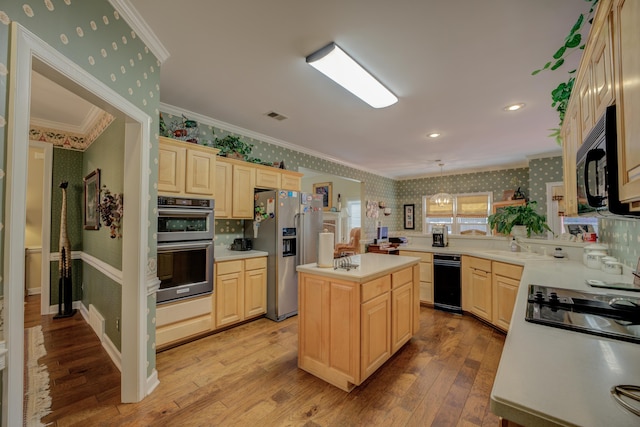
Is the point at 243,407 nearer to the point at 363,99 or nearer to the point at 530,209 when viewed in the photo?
the point at 363,99

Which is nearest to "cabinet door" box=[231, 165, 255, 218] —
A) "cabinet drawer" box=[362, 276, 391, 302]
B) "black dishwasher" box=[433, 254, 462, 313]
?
"cabinet drawer" box=[362, 276, 391, 302]

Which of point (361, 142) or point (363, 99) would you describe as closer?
point (363, 99)

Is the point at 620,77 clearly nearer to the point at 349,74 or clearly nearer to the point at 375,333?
the point at 349,74

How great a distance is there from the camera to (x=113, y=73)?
164cm

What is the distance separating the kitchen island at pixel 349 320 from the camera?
80.7 inches

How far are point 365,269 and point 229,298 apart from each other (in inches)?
72.1

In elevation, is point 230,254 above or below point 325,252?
below

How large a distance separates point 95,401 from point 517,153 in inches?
280

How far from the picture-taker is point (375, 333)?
7.27ft

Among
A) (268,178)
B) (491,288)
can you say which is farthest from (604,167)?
(268,178)

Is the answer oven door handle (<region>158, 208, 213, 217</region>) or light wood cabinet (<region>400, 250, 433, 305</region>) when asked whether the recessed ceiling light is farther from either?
oven door handle (<region>158, 208, 213, 217</region>)

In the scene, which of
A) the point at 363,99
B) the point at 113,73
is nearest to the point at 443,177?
the point at 363,99

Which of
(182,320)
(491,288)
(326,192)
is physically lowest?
(182,320)

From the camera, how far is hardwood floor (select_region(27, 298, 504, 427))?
1808 mm
